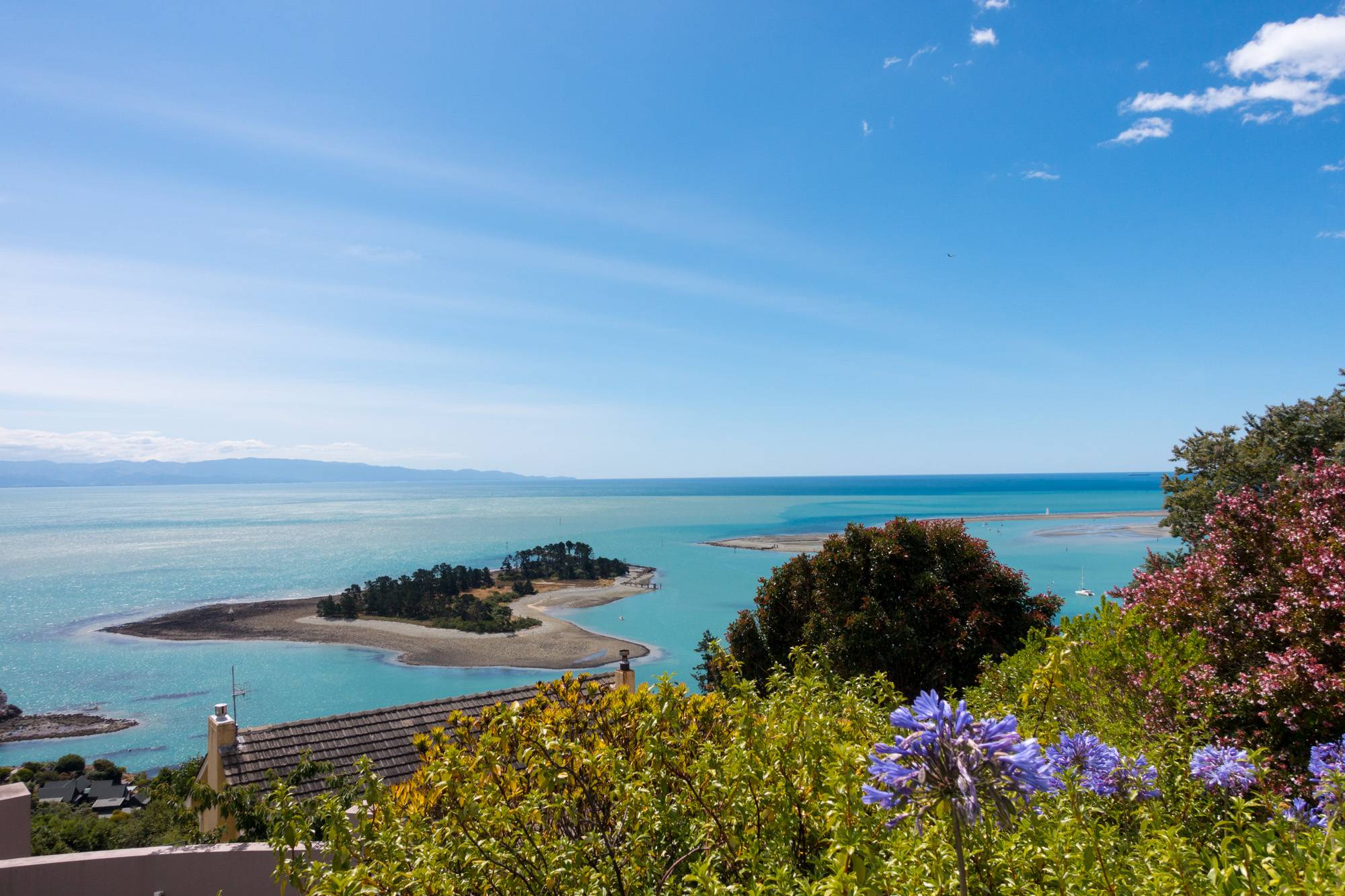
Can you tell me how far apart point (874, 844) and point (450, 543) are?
354 feet

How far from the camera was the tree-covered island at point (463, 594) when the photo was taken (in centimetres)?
5347

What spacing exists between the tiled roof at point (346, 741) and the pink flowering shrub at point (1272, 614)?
6.89 meters

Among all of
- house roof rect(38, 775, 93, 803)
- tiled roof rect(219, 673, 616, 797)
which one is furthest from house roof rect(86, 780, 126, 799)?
tiled roof rect(219, 673, 616, 797)

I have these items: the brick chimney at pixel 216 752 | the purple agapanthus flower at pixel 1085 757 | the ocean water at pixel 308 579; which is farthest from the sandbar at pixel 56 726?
the purple agapanthus flower at pixel 1085 757

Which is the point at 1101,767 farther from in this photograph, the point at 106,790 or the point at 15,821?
the point at 106,790

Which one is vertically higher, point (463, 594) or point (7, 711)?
point (463, 594)

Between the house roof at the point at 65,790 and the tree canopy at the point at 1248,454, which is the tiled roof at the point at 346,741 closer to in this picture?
the tree canopy at the point at 1248,454

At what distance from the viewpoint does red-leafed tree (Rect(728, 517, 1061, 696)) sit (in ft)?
36.0

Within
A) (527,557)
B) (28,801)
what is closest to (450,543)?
(527,557)

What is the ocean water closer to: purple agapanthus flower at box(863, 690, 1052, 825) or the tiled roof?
the tiled roof

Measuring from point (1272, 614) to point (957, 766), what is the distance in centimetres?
398

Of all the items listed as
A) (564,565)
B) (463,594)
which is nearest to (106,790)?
(463,594)

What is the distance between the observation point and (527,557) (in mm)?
74125

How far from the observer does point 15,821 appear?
695cm
